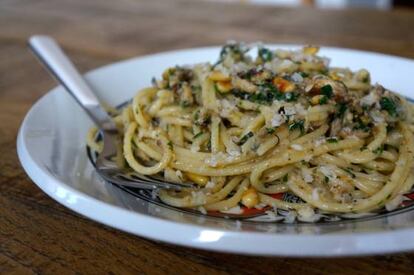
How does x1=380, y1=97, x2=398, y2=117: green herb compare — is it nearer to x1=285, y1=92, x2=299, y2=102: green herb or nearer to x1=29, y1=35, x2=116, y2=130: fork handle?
x1=285, y1=92, x2=299, y2=102: green herb

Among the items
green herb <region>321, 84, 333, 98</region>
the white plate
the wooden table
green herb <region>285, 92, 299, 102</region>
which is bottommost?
the wooden table

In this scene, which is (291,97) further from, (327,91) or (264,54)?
(264,54)

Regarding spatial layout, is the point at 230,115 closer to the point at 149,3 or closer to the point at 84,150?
the point at 84,150

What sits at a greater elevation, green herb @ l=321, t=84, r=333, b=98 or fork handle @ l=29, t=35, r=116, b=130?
green herb @ l=321, t=84, r=333, b=98

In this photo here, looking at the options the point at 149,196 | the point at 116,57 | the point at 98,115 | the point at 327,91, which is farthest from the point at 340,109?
the point at 116,57

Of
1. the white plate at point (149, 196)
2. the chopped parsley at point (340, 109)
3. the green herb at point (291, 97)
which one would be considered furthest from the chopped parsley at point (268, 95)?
the white plate at point (149, 196)

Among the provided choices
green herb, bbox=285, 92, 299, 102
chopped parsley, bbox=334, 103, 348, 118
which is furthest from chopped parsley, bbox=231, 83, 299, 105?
chopped parsley, bbox=334, 103, 348, 118

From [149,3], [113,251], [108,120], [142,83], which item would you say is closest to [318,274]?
[113,251]
